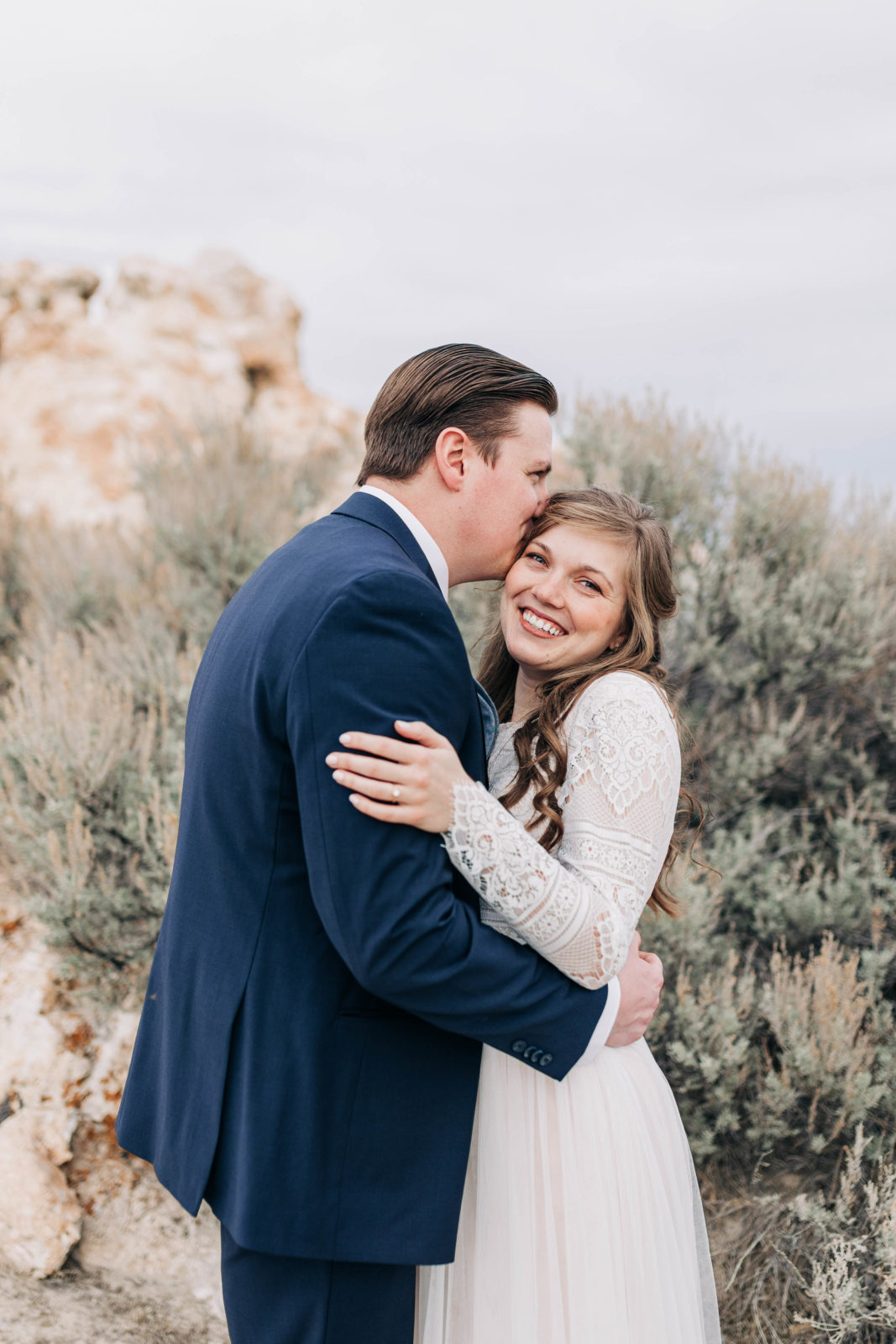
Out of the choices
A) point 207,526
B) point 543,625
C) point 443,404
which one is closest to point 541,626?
point 543,625

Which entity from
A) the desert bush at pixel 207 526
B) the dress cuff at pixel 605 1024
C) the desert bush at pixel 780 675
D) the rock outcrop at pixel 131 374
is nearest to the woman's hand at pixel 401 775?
the dress cuff at pixel 605 1024

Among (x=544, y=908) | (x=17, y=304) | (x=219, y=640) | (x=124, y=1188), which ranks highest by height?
(x=17, y=304)

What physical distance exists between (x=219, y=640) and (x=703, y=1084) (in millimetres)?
2402

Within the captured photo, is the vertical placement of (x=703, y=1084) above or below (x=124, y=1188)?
above

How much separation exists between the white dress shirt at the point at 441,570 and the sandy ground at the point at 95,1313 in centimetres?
178

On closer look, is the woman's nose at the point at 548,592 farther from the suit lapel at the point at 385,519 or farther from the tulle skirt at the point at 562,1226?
the tulle skirt at the point at 562,1226

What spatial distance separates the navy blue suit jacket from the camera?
4.19 feet

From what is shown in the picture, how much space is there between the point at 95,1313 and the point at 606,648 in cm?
235

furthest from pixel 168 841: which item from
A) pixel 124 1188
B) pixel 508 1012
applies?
pixel 508 1012

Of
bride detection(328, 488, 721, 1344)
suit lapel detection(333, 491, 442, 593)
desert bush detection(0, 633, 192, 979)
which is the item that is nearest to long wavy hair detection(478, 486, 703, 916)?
bride detection(328, 488, 721, 1344)

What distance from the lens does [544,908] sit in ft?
4.60

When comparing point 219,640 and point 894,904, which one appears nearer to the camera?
point 219,640

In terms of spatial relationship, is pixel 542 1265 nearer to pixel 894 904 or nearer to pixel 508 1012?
pixel 508 1012

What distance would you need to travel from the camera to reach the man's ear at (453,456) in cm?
173
